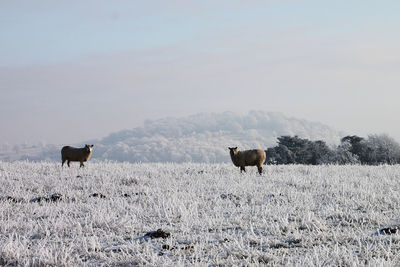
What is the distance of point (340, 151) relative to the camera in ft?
131

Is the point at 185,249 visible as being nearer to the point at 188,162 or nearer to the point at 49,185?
the point at 49,185

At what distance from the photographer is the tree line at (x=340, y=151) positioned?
38875 mm

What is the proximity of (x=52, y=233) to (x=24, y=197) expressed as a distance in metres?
4.28

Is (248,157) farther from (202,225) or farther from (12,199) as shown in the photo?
(202,225)

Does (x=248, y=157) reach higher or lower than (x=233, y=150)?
lower

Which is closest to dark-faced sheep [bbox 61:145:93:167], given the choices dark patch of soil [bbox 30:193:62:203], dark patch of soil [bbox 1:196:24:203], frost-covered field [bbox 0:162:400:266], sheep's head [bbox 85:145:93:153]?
sheep's head [bbox 85:145:93:153]

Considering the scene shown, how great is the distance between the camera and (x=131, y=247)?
5.66 m

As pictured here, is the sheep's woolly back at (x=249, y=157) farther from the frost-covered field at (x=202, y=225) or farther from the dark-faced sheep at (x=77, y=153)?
the dark-faced sheep at (x=77, y=153)

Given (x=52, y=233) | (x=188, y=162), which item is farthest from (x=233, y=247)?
(x=188, y=162)

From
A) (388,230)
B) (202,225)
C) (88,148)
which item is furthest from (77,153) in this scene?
(388,230)

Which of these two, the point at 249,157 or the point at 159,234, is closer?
the point at 159,234

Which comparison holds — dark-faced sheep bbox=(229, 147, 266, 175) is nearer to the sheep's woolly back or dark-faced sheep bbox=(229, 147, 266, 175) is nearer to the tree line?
the sheep's woolly back

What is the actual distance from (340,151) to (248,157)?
87.9ft

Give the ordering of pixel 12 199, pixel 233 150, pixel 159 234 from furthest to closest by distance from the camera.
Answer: pixel 233 150 < pixel 12 199 < pixel 159 234
